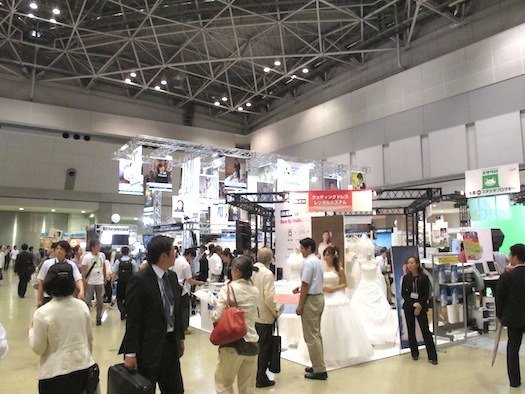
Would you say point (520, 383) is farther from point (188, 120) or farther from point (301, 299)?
point (188, 120)

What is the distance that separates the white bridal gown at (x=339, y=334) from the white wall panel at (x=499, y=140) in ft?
34.5

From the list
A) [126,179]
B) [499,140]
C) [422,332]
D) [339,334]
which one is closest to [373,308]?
[422,332]

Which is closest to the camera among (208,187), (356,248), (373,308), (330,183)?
(373,308)

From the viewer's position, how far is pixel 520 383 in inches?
171

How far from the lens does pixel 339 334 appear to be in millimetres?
5266

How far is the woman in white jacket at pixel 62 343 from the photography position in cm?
238

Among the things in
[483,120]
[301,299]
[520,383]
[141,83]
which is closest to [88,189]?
[141,83]

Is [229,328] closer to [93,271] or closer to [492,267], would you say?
[93,271]

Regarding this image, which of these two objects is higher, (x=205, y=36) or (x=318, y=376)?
(x=205, y=36)

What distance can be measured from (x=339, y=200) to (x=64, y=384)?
644 centimetres

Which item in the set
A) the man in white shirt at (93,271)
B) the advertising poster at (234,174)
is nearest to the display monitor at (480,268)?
the man in white shirt at (93,271)

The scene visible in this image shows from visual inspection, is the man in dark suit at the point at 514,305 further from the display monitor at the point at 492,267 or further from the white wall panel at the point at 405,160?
the white wall panel at the point at 405,160

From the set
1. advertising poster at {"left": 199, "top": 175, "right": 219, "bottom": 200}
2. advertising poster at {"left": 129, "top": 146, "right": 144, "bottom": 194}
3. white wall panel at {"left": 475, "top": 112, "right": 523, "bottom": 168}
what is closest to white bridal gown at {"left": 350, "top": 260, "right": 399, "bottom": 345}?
advertising poster at {"left": 129, "top": 146, "right": 144, "bottom": 194}

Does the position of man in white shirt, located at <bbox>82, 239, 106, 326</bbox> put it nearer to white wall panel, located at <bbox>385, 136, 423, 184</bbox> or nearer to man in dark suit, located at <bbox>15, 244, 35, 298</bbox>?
man in dark suit, located at <bbox>15, 244, 35, 298</bbox>
